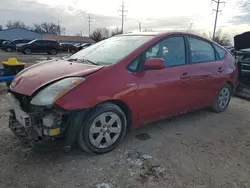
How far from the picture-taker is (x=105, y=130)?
2.95 metres

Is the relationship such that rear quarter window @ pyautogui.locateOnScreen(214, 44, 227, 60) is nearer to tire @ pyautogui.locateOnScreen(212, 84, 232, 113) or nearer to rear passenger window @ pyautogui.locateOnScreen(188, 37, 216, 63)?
rear passenger window @ pyautogui.locateOnScreen(188, 37, 216, 63)

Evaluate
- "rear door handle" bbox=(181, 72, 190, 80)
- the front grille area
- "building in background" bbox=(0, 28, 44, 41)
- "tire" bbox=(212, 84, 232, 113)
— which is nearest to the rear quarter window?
"tire" bbox=(212, 84, 232, 113)

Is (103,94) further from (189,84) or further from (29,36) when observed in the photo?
(29,36)

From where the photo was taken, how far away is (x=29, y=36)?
5447 centimetres

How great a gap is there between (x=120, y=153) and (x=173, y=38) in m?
2.00

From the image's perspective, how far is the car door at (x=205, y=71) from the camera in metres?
3.96

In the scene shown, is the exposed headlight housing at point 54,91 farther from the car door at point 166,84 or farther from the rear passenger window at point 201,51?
the rear passenger window at point 201,51

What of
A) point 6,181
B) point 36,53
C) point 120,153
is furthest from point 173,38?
point 36,53

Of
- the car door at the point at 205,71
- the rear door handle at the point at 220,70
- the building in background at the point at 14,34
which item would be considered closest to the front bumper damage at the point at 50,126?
the car door at the point at 205,71

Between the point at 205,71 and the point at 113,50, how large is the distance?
68.8 inches

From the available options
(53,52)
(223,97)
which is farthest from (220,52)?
(53,52)

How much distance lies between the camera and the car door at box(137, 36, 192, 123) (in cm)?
322

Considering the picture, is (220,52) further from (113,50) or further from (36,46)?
(36,46)

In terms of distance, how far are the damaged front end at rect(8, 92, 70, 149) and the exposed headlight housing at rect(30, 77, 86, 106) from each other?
0.26 ft
